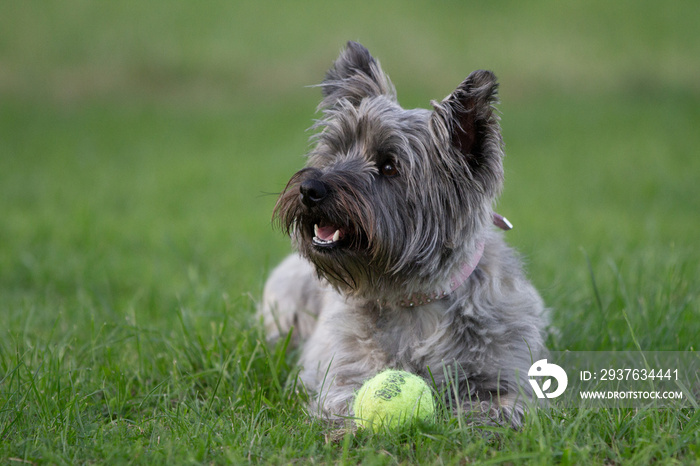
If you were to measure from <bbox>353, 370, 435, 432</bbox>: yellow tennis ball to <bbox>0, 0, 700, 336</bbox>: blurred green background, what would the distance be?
1418mm

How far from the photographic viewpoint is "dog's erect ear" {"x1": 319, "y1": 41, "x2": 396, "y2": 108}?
3.76m

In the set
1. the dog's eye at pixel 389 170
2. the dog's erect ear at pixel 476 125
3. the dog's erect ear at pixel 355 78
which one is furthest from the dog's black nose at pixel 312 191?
the dog's erect ear at pixel 355 78

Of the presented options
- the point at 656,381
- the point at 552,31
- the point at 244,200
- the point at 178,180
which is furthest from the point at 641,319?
the point at 552,31

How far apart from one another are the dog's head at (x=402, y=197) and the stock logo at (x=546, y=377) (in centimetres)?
67

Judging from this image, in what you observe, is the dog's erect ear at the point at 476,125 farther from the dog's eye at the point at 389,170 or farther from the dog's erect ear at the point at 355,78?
the dog's erect ear at the point at 355,78

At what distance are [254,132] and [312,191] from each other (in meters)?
12.2

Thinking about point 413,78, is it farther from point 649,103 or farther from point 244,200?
point 244,200

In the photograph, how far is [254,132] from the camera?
49.0 feet

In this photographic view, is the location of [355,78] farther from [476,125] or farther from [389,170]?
[476,125]

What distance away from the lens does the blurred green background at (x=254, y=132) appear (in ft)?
20.3

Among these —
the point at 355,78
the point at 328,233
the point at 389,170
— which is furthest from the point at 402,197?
the point at 355,78

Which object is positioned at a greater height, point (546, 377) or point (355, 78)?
point (355, 78)

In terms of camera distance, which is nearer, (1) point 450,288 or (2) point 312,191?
(2) point 312,191

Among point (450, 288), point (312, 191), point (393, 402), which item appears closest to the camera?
point (393, 402)
